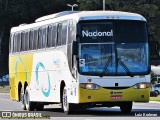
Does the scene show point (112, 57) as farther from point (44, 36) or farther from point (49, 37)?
point (44, 36)

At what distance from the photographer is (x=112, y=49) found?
75.9 ft

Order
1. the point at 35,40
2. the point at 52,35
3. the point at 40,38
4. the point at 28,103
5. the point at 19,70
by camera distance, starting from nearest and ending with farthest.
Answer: the point at 52,35, the point at 40,38, the point at 35,40, the point at 28,103, the point at 19,70

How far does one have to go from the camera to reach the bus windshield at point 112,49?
2300cm

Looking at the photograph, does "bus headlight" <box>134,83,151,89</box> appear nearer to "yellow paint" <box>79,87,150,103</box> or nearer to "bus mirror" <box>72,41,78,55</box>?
"yellow paint" <box>79,87,150,103</box>

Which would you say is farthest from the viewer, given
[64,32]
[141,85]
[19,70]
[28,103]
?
[19,70]

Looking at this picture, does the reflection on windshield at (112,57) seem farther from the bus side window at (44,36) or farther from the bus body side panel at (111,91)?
the bus side window at (44,36)

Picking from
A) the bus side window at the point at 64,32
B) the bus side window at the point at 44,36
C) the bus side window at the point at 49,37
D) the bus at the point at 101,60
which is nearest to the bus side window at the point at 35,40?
the bus side window at the point at 44,36

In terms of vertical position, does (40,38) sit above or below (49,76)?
above

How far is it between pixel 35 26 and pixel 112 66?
6854 millimetres

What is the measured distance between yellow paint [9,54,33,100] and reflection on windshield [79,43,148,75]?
256 inches

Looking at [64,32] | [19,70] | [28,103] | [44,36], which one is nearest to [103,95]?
[64,32]

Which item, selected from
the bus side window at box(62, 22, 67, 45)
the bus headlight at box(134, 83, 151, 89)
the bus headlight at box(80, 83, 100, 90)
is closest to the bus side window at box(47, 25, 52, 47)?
the bus side window at box(62, 22, 67, 45)

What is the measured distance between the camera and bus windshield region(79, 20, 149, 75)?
23.0 metres

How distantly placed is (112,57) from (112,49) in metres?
0.29
